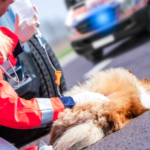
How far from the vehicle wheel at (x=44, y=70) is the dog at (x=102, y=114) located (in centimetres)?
56

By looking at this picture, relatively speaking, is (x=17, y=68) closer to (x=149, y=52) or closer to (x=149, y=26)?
(x=149, y=52)

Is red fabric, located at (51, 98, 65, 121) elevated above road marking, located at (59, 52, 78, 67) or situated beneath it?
elevated above

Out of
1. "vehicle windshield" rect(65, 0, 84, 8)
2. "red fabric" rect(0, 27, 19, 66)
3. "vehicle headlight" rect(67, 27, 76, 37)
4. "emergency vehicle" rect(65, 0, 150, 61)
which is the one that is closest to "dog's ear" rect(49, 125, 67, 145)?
"red fabric" rect(0, 27, 19, 66)

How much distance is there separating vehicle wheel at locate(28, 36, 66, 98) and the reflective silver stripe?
706mm

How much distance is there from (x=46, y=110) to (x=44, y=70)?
0.88 metres

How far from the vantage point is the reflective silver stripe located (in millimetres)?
1661

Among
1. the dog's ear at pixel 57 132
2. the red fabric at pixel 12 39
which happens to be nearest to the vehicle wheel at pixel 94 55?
the red fabric at pixel 12 39

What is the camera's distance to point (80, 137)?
1589 mm

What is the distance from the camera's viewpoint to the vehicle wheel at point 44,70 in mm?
2438

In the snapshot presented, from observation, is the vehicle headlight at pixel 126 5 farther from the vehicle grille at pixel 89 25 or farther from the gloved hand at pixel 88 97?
the gloved hand at pixel 88 97

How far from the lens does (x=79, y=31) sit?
19.9ft

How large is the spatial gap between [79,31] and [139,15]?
1.52m

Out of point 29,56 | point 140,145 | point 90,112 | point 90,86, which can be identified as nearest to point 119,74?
Answer: point 90,86

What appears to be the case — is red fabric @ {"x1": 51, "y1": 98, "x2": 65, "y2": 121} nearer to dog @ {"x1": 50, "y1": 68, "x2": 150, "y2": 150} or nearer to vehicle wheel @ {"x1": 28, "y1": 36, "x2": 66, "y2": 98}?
dog @ {"x1": 50, "y1": 68, "x2": 150, "y2": 150}
